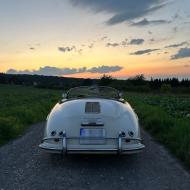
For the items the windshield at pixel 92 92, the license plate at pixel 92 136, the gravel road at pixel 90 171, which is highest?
the windshield at pixel 92 92

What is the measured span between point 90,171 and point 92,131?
69 centimetres

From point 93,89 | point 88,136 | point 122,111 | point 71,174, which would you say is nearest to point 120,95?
point 93,89

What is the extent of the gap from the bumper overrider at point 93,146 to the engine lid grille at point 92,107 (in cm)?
66

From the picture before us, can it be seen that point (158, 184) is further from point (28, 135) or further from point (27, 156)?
point (28, 135)

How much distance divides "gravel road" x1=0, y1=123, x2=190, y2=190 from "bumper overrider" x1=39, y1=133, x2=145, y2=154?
34 cm

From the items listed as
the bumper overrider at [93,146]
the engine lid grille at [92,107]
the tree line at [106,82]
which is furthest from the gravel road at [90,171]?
the tree line at [106,82]

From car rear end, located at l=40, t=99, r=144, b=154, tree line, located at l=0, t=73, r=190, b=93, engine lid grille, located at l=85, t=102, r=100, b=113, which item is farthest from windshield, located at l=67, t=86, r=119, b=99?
tree line, located at l=0, t=73, r=190, b=93

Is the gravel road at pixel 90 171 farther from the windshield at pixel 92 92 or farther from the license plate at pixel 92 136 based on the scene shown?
the windshield at pixel 92 92

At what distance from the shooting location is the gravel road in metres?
5.56

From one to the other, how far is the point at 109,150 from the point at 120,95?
8.23 ft

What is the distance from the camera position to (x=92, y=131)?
6578 mm

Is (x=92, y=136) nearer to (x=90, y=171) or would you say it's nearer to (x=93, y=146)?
(x=93, y=146)

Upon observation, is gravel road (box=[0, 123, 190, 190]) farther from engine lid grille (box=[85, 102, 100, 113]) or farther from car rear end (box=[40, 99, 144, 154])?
engine lid grille (box=[85, 102, 100, 113])

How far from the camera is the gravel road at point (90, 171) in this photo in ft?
18.2
